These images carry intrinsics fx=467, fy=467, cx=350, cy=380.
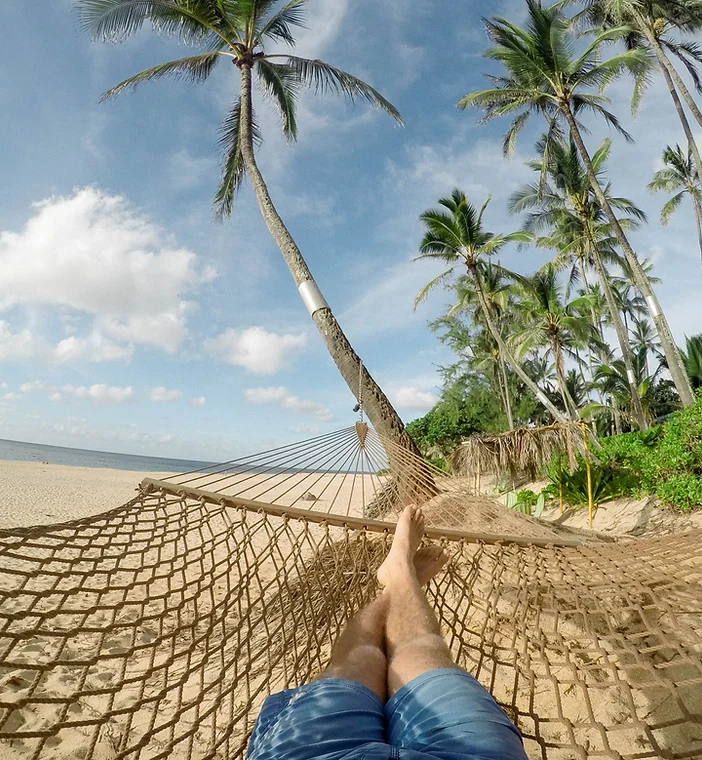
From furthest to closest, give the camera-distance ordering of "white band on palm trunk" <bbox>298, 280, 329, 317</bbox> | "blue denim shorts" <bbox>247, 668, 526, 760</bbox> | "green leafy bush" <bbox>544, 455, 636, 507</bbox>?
"green leafy bush" <bbox>544, 455, 636, 507</bbox> < "white band on palm trunk" <bbox>298, 280, 329, 317</bbox> < "blue denim shorts" <bbox>247, 668, 526, 760</bbox>

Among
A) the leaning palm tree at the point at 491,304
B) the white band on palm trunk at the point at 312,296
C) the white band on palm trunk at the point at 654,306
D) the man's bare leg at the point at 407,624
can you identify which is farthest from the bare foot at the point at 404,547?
the leaning palm tree at the point at 491,304

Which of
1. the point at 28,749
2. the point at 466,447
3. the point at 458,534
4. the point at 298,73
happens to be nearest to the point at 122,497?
the point at 466,447

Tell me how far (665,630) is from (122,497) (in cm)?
1119

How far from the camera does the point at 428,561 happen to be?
1.38m

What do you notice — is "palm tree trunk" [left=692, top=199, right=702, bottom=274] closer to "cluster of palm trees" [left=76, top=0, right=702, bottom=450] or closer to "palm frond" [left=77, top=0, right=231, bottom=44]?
"cluster of palm trees" [left=76, top=0, right=702, bottom=450]

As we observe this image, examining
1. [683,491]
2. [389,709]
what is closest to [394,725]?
[389,709]

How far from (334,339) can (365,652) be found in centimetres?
254

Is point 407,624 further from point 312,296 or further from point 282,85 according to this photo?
point 282,85

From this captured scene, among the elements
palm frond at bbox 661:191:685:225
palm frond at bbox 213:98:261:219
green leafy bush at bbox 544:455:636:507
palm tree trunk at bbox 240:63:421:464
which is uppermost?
palm frond at bbox 661:191:685:225

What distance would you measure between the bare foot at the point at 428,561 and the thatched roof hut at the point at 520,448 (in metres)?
3.84

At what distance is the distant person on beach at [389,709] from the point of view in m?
0.60

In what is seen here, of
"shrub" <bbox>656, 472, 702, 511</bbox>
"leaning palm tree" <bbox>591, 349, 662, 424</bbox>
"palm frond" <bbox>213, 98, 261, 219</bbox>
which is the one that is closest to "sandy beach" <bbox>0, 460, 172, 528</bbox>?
"palm frond" <bbox>213, 98, 261, 219</bbox>

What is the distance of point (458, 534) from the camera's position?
4.79ft

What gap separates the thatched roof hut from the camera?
5.03 meters
